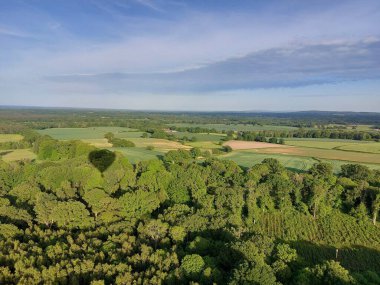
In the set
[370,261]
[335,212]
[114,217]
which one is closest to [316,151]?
[335,212]

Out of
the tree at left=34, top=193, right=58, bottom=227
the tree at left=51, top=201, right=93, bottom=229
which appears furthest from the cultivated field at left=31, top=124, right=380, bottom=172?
the tree at left=51, top=201, right=93, bottom=229

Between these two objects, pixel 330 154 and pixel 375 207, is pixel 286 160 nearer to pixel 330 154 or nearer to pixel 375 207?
pixel 330 154

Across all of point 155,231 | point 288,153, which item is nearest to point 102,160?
point 155,231

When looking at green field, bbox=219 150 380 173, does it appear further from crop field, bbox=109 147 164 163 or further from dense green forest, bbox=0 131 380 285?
crop field, bbox=109 147 164 163

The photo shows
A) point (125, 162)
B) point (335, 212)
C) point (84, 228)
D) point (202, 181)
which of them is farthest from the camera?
point (125, 162)

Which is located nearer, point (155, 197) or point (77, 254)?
point (77, 254)

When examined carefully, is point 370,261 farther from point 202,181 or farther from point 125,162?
point 125,162

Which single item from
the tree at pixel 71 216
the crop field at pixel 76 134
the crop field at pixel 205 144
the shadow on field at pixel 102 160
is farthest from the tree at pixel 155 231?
the crop field at pixel 76 134
